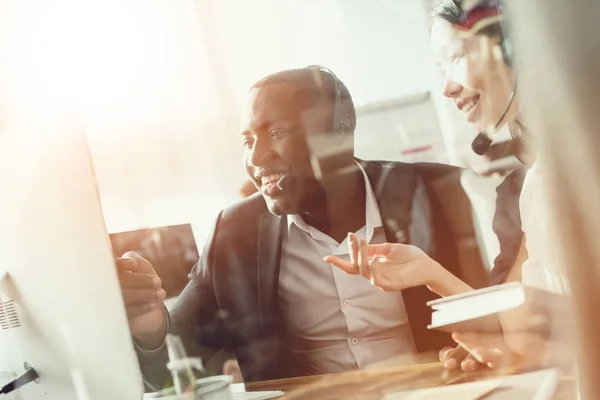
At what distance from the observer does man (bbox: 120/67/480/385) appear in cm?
82

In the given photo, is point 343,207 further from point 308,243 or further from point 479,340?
point 479,340

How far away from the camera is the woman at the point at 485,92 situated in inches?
30.6

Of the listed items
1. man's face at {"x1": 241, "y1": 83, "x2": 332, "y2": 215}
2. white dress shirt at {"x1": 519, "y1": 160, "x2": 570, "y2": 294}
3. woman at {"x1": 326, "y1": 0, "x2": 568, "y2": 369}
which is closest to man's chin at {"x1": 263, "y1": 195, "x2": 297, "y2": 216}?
man's face at {"x1": 241, "y1": 83, "x2": 332, "y2": 215}

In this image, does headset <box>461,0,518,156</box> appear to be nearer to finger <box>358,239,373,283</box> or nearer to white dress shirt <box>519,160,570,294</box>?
white dress shirt <box>519,160,570,294</box>

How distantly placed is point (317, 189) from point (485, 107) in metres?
0.26

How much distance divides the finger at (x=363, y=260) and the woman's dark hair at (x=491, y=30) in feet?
0.81

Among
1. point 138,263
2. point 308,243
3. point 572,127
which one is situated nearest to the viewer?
point 572,127

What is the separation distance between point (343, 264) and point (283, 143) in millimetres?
203

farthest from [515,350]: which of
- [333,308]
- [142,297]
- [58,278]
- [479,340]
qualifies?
[58,278]

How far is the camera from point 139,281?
1001 millimetres

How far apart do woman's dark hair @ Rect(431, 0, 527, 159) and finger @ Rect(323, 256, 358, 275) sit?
28 centimetres

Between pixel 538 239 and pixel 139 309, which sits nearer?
pixel 538 239

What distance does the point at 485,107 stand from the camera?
0.79 metres

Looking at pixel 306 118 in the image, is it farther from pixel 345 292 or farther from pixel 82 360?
pixel 82 360
